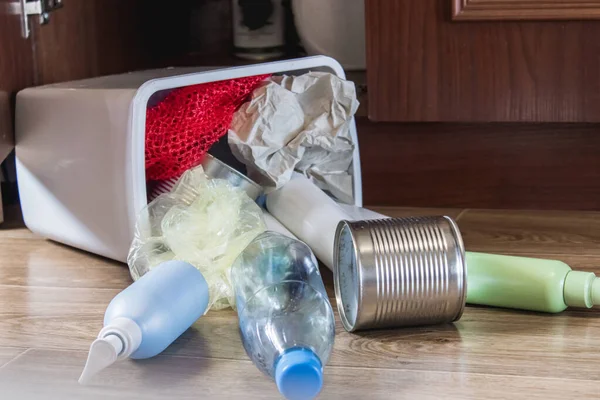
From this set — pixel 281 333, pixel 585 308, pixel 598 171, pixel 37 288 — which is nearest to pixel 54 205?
pixel 37 288

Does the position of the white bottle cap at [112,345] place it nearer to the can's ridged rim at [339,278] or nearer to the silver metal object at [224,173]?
the can's ridged rim at [339,278]

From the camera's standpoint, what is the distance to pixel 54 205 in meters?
1.07

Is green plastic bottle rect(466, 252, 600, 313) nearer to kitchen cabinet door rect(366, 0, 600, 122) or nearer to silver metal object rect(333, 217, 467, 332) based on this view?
silver metal object rect(333, 217, 467, 332)

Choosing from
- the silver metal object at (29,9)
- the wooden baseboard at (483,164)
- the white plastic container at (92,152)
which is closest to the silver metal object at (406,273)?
the white plastic container at (92,152)

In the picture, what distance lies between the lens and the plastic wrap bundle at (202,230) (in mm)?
865

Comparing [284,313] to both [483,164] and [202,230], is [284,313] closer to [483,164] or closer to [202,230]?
[202,230]

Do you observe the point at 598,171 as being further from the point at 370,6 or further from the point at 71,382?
the point at 71,382

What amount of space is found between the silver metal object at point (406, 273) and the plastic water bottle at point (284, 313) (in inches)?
1.8

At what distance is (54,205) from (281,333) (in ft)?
1.69

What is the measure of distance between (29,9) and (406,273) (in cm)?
71

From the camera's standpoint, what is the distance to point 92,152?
0.98m

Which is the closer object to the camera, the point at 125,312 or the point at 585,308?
the point at 125,312

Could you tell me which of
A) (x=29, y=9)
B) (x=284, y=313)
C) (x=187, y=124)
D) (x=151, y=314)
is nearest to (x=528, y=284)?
(x=284, y=313)

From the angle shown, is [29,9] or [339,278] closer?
[339,278]
